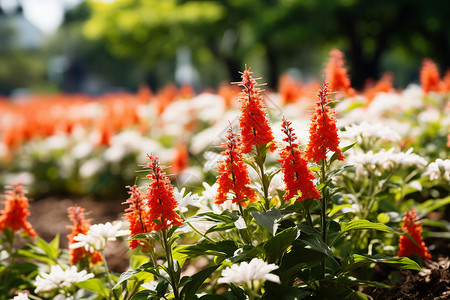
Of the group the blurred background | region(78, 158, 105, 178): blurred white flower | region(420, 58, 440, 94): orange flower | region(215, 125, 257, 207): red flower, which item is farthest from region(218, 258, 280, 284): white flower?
the blurred background

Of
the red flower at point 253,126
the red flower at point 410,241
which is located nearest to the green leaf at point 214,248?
the red flower at point 253,126


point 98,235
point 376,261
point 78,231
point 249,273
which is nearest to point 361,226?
point 376,261

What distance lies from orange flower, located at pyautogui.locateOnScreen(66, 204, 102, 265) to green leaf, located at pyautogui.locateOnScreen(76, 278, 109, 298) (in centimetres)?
26

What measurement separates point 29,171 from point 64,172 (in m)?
0.76

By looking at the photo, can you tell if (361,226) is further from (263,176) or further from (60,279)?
(60,279)

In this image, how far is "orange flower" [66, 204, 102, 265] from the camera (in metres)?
2.07

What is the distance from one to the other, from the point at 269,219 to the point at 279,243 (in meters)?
0.14

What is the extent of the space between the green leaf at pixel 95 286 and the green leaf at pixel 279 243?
78 cm

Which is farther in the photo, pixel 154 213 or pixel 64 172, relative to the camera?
pixel 64 172

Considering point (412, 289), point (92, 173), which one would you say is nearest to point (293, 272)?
point (412, 289)

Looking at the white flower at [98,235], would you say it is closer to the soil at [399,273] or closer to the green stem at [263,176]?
the soil at [399,273]

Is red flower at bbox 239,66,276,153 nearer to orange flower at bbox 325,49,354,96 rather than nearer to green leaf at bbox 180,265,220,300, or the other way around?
green leaf at bbox 180,265,220,300

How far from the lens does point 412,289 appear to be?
6.77 ft

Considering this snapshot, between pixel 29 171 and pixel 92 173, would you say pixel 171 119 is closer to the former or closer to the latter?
pixel 92 173
